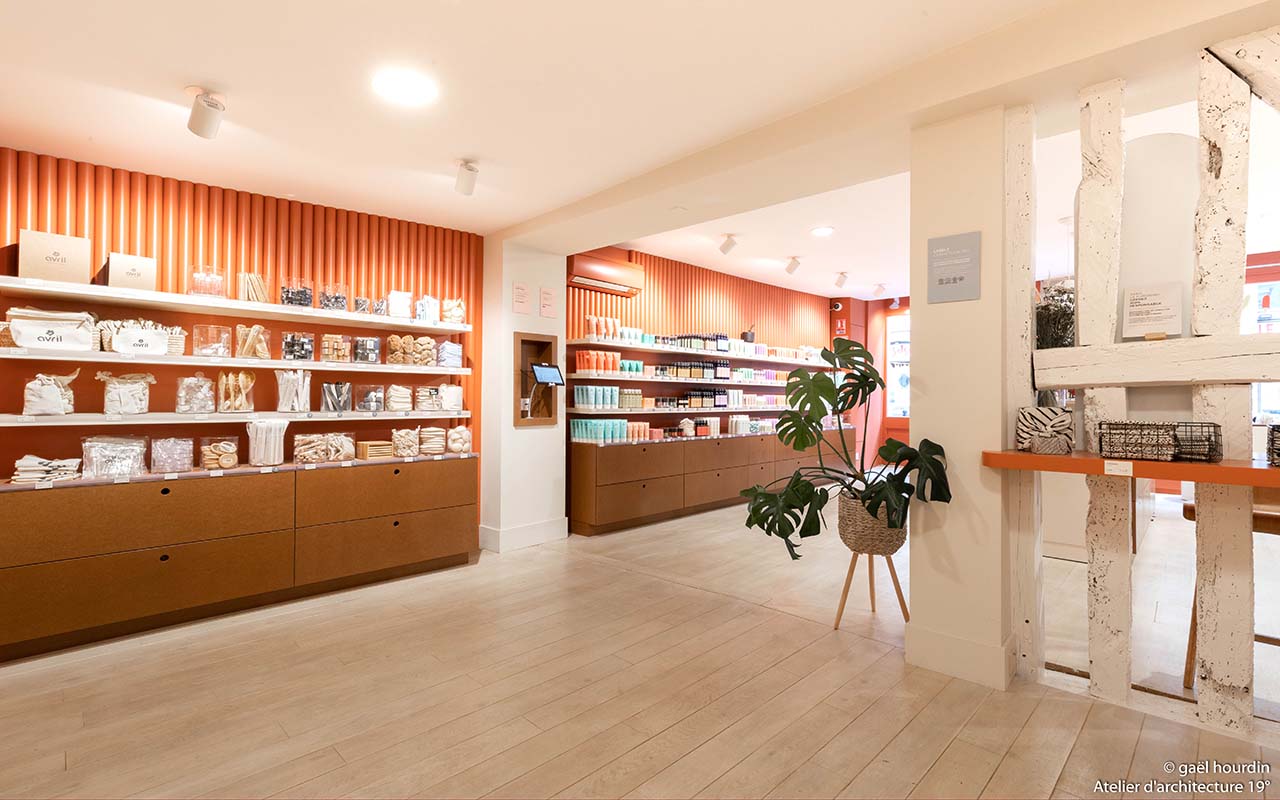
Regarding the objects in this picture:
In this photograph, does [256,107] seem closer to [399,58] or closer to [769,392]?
[399,58]

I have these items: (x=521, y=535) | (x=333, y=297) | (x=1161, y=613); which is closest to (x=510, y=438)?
(x=521, y=535)

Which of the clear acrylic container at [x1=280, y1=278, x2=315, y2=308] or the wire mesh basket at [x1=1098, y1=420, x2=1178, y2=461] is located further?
the clear acrylic container at [x1=280, y1=278, x2=315, y2=308]

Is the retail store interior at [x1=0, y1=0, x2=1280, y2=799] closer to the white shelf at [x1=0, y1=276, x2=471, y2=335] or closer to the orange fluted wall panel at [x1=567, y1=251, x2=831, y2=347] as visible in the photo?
the white shelf at [x1=0, y1=276, x2=471, y2=335]

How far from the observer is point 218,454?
406cm

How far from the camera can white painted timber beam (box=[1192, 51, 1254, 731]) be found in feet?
8.03

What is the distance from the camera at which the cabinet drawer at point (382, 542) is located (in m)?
4.36

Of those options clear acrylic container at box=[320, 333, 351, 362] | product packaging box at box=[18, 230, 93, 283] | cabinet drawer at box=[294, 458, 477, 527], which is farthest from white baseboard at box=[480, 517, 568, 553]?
product packaging box at box=[18, 230, 93, 283]

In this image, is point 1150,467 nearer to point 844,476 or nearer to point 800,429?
point 844,476

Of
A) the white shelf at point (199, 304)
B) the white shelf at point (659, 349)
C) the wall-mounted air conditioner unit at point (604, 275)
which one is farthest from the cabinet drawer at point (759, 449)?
the white shelf at point (199, 304)

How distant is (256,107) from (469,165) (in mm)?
1251

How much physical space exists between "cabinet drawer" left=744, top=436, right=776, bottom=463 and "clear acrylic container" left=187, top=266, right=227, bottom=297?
588 centimetres

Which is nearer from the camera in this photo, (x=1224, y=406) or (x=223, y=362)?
(x=1224, y=406)

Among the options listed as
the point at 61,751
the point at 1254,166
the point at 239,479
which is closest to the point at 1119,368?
the point at 1254,166

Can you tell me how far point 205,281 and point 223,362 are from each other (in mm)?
579
